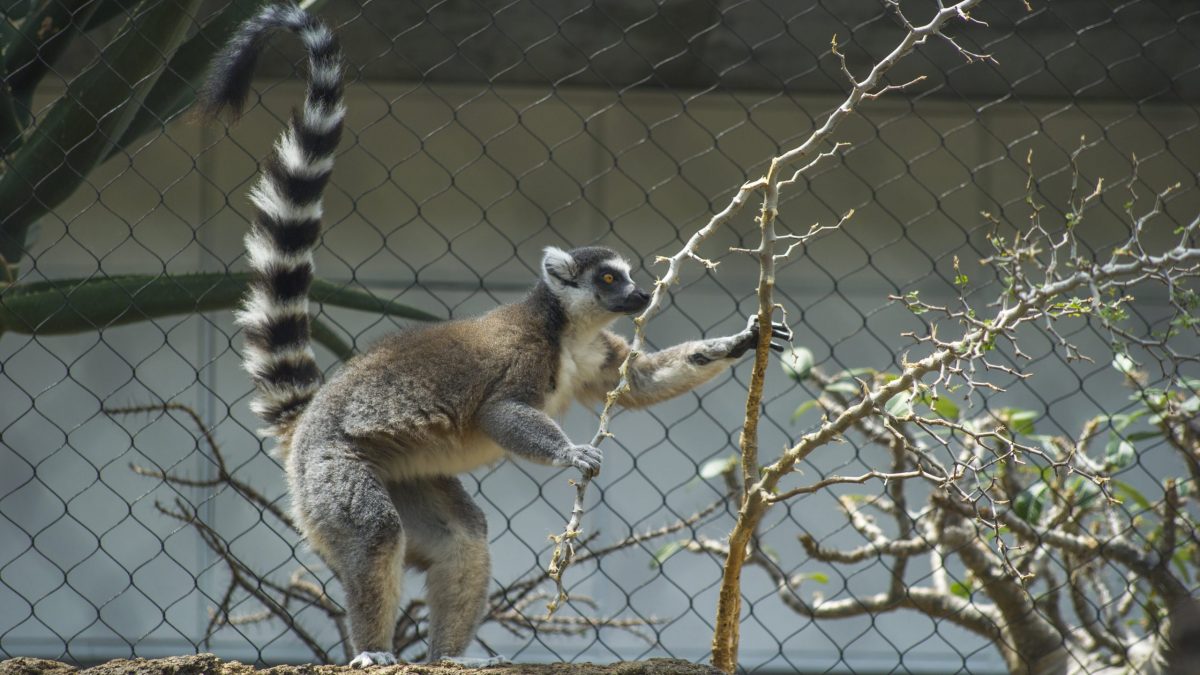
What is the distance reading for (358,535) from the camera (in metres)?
2.84

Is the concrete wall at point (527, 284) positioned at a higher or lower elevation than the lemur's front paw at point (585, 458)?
higher

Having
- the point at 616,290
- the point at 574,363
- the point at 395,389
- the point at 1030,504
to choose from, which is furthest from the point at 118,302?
the point at 1030,504

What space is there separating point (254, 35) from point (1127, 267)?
7.03 ft

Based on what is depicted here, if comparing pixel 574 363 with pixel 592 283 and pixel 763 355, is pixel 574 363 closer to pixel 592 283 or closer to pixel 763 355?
pixel 592 283

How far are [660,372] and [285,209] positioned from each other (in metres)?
1.10

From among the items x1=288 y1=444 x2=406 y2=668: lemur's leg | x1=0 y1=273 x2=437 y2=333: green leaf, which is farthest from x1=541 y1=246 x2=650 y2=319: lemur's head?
x1=288 y1=444 x2=406 y2=668: lemur's leg

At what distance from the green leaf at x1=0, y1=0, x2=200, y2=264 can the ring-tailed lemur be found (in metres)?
0.55

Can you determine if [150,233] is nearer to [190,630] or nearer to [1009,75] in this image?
[190,630]

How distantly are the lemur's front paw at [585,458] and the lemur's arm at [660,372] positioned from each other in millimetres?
565

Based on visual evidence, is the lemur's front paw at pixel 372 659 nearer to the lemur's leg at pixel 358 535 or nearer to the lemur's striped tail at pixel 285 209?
the lemur's leg at pixel 358 535

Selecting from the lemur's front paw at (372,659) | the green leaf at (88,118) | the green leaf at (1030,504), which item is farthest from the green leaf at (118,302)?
the green leaf at (1030,504)

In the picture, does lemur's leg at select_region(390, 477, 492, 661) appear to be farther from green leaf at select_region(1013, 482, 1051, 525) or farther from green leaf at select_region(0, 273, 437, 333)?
green leaf at select_region(1013, 482, 1051, 525)

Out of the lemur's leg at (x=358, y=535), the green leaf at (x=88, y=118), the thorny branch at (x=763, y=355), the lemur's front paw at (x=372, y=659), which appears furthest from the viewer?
the green leaf at (x=88, y=118)

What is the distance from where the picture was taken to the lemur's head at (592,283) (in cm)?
334
